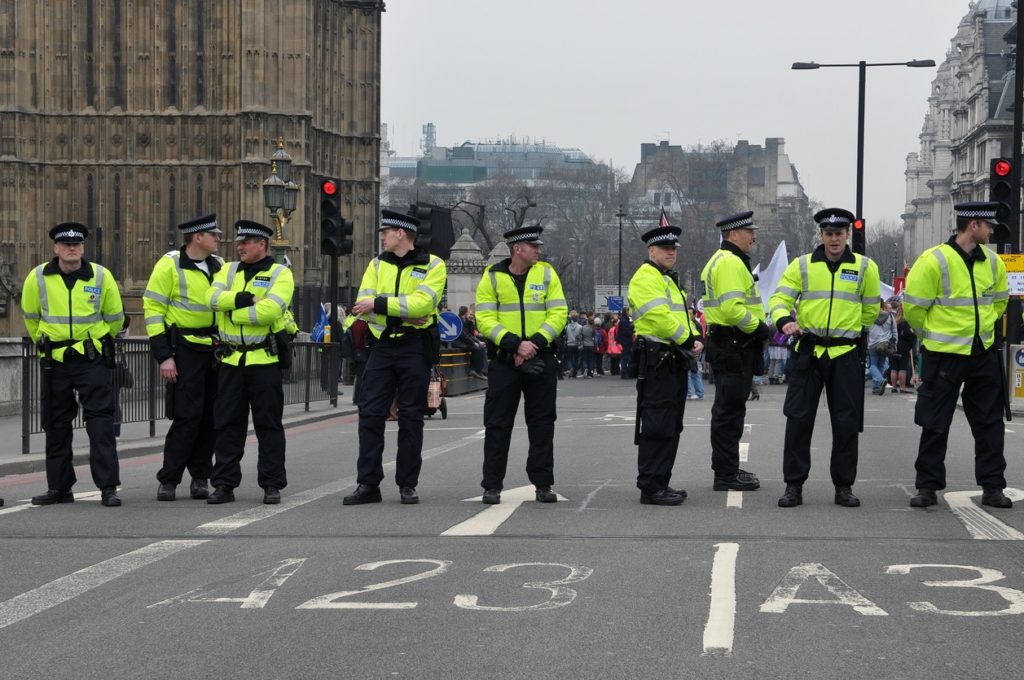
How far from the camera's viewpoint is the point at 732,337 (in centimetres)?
1115

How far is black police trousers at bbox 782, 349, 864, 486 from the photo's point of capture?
34.1ft

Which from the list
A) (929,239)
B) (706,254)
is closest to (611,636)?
(706,254)

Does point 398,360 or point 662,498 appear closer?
point 662,498

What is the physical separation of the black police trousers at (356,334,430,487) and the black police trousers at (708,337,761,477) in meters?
2.02

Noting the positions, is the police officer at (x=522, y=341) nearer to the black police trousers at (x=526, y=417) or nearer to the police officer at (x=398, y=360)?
the black police trousers at (x=526, y=417)

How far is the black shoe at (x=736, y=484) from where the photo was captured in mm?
11383

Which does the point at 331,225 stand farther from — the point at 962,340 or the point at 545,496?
the point at 962,340

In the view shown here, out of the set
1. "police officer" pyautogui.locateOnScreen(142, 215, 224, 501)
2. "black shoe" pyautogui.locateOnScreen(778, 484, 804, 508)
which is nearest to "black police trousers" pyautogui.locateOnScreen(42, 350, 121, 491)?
"police officer" pyautogui.locateOnScreen(142, 215, 224, 501)

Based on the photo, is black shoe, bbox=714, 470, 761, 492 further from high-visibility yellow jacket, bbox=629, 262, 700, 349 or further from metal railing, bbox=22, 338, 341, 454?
metal railing, bbox=22, 338, 341, 454

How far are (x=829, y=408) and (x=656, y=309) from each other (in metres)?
1.28

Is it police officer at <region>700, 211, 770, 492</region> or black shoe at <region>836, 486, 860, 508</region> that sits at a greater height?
police officer at <region>700, 211, 770, 492</region>

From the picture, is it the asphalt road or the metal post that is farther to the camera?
the metal post

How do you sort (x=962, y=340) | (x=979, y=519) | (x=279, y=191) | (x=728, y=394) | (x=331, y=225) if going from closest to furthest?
(x=979, y=519), (x=962, y=340), (x=728, y=394), (x=331, y=225), (x=279, y=191)

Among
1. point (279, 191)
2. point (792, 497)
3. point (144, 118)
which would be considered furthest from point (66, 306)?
point (144, 118)
